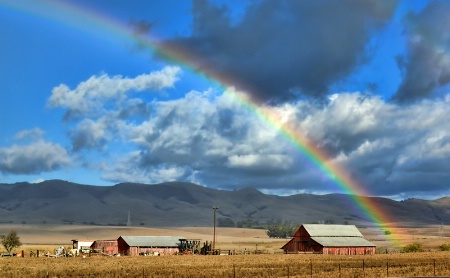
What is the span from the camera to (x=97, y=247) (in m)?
106

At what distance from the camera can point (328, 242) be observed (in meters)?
105

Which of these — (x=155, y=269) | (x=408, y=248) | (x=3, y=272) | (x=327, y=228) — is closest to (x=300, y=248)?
(x=327, y=228)

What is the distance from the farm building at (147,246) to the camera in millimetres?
102200

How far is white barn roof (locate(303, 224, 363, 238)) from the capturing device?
108750 mm

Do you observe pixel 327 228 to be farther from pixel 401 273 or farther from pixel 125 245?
pixel 401 273

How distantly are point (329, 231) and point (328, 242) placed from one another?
6144 mm

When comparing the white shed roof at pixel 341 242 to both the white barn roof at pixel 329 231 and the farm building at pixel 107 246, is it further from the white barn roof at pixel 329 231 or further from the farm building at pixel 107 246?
the farm building at pixel 107 246

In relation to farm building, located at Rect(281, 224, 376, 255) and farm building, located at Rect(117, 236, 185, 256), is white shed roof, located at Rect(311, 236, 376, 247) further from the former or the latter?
farm building, located at Rect(117, 236, 185, 256)

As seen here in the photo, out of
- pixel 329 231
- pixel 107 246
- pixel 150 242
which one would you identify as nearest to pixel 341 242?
pixel 329 231

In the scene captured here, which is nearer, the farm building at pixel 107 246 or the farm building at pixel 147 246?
the farm building at pixel 147 246

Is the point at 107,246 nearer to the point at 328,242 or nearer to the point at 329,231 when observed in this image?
the point at 328,242

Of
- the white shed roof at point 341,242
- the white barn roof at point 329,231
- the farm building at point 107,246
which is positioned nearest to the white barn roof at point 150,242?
the farm building at point 107,246

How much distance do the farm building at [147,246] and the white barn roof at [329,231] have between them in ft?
79.3

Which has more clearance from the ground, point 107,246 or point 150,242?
point 150,242
